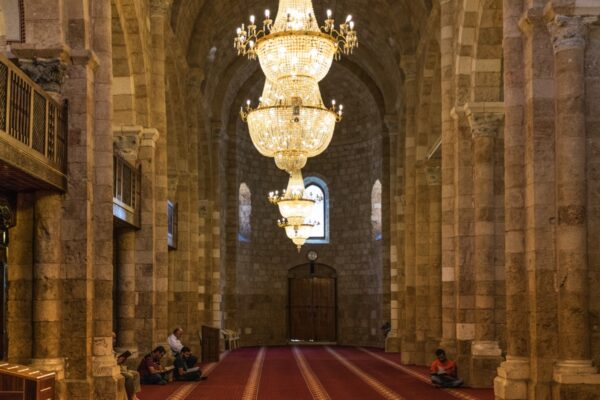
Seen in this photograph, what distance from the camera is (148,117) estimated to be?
1579 cm

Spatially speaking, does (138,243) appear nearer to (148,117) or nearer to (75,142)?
(148,117)

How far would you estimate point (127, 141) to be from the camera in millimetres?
15219

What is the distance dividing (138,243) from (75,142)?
4743mm

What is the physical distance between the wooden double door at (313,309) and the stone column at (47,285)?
2157 centimetres

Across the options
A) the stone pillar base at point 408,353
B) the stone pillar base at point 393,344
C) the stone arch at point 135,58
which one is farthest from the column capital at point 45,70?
the stone pillar base at point 393,344

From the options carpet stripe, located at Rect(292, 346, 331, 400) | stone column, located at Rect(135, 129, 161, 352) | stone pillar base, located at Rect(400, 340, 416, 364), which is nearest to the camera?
carpet stripe, located at Rect(292, 346, 331, 400)

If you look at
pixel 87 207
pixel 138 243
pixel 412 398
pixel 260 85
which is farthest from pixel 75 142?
pixel 260 85

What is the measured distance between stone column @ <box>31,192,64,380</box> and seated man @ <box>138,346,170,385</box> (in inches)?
168

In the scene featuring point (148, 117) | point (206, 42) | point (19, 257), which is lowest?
point (19, 257)

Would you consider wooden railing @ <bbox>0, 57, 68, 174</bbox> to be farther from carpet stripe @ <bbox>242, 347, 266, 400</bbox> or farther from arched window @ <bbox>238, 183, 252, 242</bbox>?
arched window @ <bbox>238, 183, 252, 242</bbox>

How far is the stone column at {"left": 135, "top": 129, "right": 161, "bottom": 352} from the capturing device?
50.5ft

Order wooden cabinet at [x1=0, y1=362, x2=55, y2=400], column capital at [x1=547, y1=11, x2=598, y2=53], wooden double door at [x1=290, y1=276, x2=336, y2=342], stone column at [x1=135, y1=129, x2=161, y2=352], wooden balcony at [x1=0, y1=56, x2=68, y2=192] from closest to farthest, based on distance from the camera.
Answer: wooden cabinet at [x1=0, y1=362, x2=55, y2=400] < wooden balcony at [x1=0, y1=56, x2=68, y2=192] < column capital at [x1=547, y1=11, x2=598, y2=53] < stone column at [x1=135, y1=129, x2=161, y2=352] < wooden double door at [x1=290, y1=276, x2=336, y2=342]

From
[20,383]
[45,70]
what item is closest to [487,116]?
[45,70]

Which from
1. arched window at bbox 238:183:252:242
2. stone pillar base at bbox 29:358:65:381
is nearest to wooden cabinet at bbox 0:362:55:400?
stone pillar base at bbox 29:358:65:381
